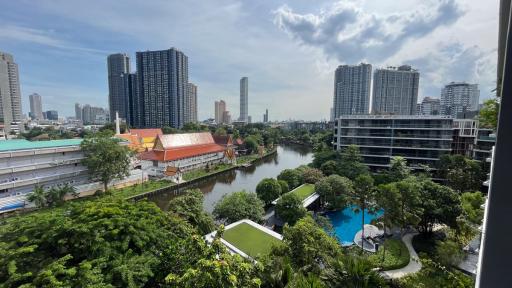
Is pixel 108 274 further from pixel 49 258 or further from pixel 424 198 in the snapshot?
pixel 424 198

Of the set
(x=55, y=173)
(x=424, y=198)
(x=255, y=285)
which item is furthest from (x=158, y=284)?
(x=55, y=173)

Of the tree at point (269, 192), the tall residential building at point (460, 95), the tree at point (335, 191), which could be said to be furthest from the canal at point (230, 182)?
the tall residential building at point (460, 95)

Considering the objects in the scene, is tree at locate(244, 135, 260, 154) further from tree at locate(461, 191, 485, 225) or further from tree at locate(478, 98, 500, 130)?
tree at locate(478, 98, 500, 130)

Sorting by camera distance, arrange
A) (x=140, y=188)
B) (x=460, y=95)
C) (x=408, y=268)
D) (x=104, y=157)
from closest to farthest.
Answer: (x=408, y=268), (x=104, y=157), (x=140, y=188), (x=460, y=95)

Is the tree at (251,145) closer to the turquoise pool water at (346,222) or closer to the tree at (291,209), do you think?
the turquoise pool water at (346,222)

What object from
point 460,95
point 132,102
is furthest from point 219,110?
point 460,95

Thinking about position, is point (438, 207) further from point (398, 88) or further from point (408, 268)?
point (398, 88)
